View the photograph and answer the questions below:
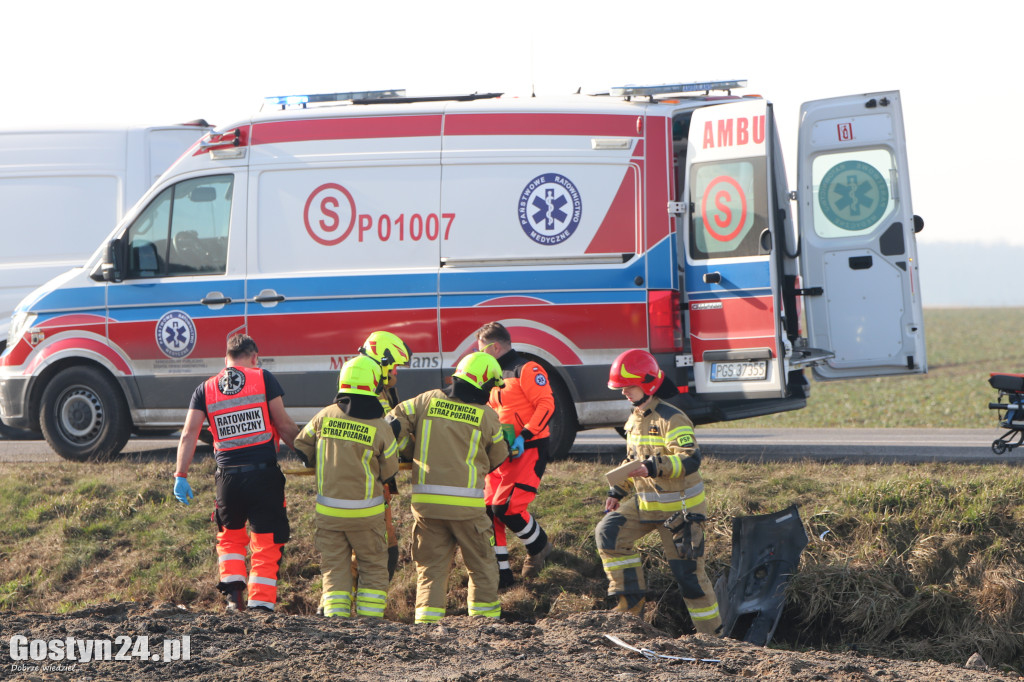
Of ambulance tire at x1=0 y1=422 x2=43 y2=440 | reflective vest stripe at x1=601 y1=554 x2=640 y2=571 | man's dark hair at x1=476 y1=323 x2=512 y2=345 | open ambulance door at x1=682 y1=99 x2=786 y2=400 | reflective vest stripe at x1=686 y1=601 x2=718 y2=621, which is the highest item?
open ambulance door at x1=682 y1=99 x2=786 y2=400

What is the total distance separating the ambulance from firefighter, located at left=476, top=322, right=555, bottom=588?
133cm

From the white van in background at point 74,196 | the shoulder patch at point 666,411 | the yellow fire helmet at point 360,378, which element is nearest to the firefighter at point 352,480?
the yellow fire helmet at point 360,378

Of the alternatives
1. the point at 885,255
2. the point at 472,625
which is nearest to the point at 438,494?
the point at 472,625

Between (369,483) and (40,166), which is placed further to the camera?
(40,166)

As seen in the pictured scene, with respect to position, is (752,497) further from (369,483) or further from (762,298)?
(369,483)

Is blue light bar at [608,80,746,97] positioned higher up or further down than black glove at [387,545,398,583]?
higher up

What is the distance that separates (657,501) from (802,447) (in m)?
4.06

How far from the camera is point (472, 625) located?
538 cm

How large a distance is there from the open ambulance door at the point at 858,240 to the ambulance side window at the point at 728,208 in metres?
0.80

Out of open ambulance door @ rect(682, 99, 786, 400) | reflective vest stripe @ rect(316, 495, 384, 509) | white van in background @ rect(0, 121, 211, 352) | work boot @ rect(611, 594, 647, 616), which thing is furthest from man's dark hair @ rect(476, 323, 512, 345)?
white van in background @ rect(0, 121, 211, 352)

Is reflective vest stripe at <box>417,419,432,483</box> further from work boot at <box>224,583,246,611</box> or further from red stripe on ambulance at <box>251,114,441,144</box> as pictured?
red stripe on ambulance at <box>251,114,441,144</box>

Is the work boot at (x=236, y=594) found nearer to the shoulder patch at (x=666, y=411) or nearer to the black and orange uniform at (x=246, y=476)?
the black and orange uniform at (x=246, y=476)

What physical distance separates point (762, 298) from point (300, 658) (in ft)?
14.7

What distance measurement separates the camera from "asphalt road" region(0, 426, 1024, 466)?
8.70m
